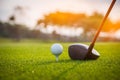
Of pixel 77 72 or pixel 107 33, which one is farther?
pixel 107 33

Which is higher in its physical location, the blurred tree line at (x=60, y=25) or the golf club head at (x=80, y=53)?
the golf club head at (x=80, y=53)

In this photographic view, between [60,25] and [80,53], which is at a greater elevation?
[80,53]

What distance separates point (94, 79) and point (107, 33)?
1900 inches

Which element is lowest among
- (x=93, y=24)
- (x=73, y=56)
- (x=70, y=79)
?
(x=93, y=24)

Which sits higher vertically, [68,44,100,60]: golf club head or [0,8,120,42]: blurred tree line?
[68,44,100,60]: golf club head

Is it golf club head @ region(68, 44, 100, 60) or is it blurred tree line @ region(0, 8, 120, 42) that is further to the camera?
blurred tree line @ region(0, 8, 120, 42)

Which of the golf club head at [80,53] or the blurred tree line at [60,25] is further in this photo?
the blurred tree line at [60,25]

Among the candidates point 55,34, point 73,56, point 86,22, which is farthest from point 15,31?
point 73,56

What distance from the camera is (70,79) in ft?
19.6

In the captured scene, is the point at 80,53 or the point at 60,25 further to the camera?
the point at 60,25

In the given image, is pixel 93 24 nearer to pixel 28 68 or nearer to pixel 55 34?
pixel 55 34

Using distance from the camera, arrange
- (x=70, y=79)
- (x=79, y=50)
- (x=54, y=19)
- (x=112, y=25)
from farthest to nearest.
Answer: (x=54, y=19) → (x=112, y=25) → (x=79, y=50) → (x=70, y=79)

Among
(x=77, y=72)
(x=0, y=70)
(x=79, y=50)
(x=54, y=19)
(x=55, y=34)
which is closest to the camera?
(x=77, y=72)

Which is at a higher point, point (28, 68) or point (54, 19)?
point (28, 68)
